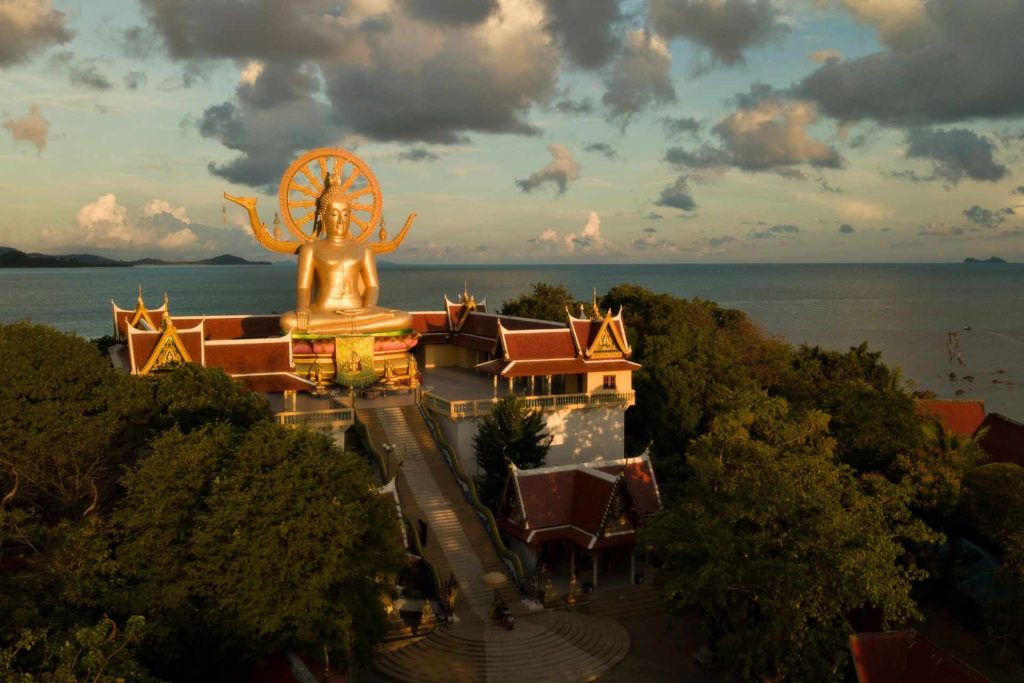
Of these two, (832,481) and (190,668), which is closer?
(190,668)

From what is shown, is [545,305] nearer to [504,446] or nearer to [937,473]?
[504,446]

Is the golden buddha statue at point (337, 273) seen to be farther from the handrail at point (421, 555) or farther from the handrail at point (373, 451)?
the handrail at point (421, 555)

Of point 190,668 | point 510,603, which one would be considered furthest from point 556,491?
point 190,668

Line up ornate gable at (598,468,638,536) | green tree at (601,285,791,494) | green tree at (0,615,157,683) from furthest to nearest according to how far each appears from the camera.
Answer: green tree at (601,285,791,494) < ornate gable at (598,468,638,536) < green tree at (0,615,157,683)

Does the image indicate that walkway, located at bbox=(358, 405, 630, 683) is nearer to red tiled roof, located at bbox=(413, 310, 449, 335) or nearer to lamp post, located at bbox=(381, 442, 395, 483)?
lamp post, located at bbox=(381, 442, 395, 483)

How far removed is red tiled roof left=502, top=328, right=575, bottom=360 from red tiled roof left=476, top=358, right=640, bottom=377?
406 mm

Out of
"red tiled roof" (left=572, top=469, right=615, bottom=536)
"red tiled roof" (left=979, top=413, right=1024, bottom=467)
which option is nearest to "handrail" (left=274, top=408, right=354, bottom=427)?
"red tiled roof" (left=572, top=469, right=615, bottom=536)

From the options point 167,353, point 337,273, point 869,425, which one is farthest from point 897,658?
point 337,273

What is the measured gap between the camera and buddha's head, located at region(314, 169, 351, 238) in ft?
132

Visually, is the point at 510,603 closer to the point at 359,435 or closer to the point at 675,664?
the point at 675,664

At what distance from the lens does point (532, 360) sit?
117 ft

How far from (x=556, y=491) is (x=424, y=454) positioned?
7.00m

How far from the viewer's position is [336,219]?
40.5 m

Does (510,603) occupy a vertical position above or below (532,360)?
below
